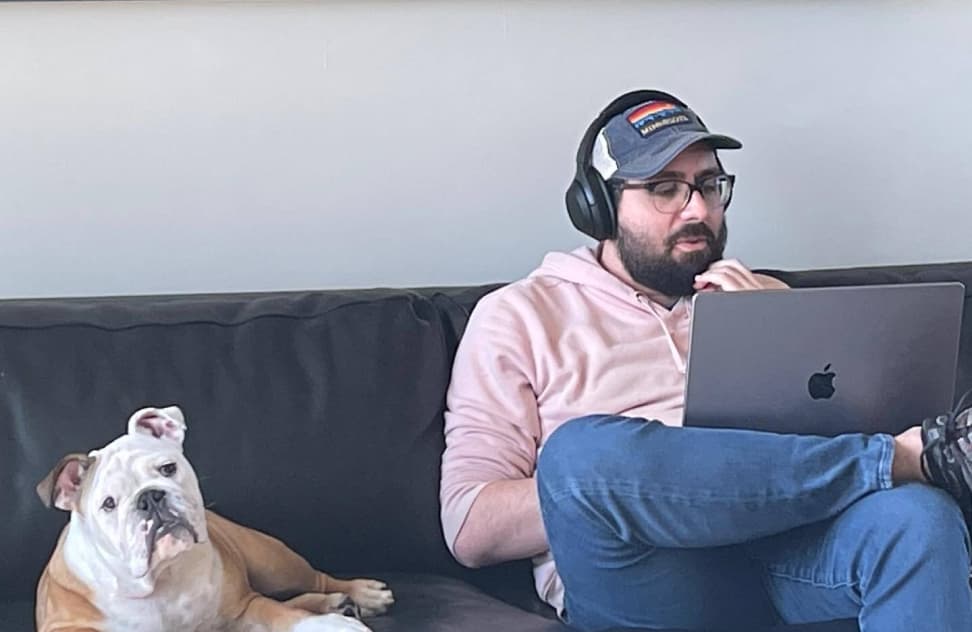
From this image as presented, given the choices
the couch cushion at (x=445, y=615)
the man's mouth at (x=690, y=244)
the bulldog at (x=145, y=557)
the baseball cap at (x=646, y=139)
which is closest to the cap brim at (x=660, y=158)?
the baseball cap at (x=646, y=139)

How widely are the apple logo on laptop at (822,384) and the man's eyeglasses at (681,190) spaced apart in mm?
453

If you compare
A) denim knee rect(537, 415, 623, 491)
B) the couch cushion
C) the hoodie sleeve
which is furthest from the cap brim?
the couch cushion

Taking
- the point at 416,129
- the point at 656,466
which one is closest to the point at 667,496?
the point at 656,466

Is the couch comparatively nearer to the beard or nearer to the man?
the man

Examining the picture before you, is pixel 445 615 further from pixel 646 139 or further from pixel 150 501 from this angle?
pixel 646 139

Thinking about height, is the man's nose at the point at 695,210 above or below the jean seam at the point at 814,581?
above

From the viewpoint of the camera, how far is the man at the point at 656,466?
1.27 m

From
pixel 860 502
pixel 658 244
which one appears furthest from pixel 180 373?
pixel 860 502

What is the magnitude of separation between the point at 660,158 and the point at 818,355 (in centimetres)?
44

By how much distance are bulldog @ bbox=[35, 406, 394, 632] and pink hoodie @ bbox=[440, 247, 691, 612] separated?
11.3 inches

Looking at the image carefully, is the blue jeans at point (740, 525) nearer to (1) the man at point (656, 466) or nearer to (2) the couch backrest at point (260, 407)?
(1) the man at point (656, 466)

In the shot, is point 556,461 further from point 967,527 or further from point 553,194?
point 553,194

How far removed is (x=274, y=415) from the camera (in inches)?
63.7

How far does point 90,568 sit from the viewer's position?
1.32 metres
